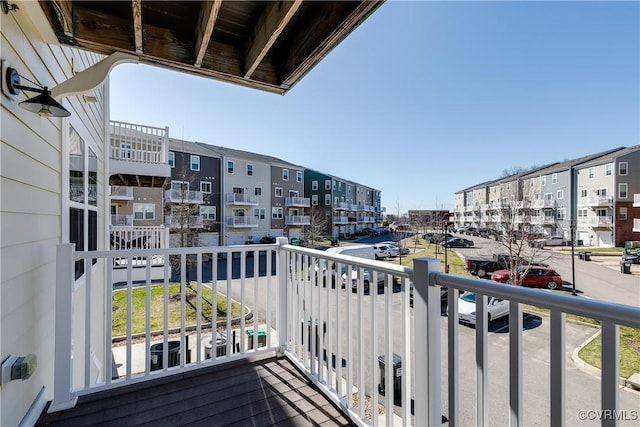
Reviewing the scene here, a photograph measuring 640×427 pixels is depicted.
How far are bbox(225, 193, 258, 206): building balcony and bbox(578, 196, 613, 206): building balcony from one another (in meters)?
29.1

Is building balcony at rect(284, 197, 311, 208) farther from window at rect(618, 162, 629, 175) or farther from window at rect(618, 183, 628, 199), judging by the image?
window at rect(618, 162, 629, 175)

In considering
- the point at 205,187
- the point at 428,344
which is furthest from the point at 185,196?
the point at 428,344

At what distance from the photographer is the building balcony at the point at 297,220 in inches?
1051

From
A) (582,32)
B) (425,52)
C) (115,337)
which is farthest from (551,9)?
(115,337)

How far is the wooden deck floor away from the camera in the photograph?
71.4 inches

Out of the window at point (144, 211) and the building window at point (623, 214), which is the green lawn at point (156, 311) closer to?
the window at point (144, 211)

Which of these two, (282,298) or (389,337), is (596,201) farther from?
(389,337)

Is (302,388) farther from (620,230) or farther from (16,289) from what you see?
(620,230)

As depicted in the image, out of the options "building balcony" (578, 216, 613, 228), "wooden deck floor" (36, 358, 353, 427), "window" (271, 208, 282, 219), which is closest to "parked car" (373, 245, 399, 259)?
"window" (271, 208, 282, 219)

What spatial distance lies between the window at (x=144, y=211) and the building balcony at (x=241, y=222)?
522cm

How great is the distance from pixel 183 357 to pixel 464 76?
14.0 metres

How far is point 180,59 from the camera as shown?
2.12m

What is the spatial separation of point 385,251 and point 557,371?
66.1 feet

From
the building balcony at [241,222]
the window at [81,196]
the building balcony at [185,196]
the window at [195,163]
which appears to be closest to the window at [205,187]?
the window at [195,163]
